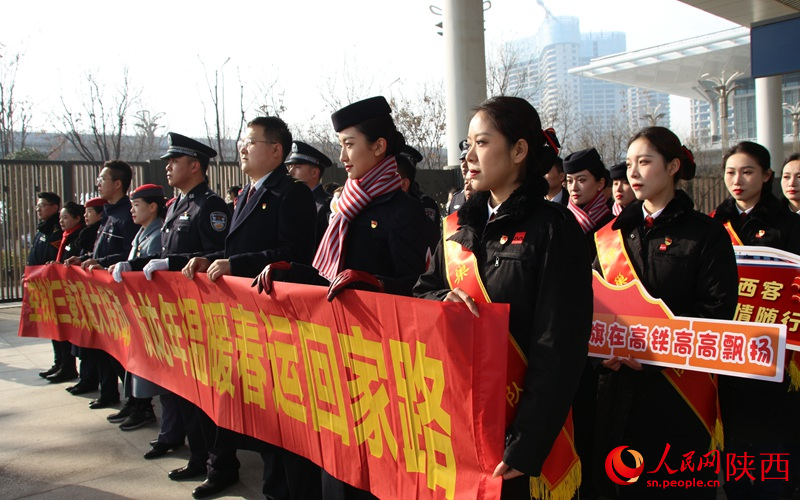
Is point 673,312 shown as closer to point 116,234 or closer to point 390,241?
point 390,241

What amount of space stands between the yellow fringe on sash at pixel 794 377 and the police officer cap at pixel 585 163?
154 centimetres

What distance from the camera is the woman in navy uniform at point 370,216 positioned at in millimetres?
2779

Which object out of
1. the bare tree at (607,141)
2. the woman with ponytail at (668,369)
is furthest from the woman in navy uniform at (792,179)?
the bare tree at (607,141)

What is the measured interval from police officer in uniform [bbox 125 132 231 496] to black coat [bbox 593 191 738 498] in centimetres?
233

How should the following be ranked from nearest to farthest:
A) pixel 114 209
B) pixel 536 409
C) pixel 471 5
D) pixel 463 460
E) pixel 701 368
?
pixel 536 409 < pixel 463 460 < pixel 701 368 < pixel 114 209 < pixel 471 5

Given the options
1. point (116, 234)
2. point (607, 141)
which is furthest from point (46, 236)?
point (607, 141)

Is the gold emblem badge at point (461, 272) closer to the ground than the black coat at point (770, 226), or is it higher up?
closer to the ground

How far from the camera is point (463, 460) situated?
212cm

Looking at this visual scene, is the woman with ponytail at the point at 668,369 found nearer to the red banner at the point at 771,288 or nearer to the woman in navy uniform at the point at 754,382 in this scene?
the woman in navy uniform at the point at 754,382

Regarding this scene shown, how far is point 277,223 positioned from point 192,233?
0.88m

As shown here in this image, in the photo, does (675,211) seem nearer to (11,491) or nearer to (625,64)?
(11,491)

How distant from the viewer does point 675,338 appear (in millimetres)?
2461

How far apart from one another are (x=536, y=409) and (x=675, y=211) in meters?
1.32

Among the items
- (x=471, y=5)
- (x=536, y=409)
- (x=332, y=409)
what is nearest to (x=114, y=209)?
(x=332, y=409)
